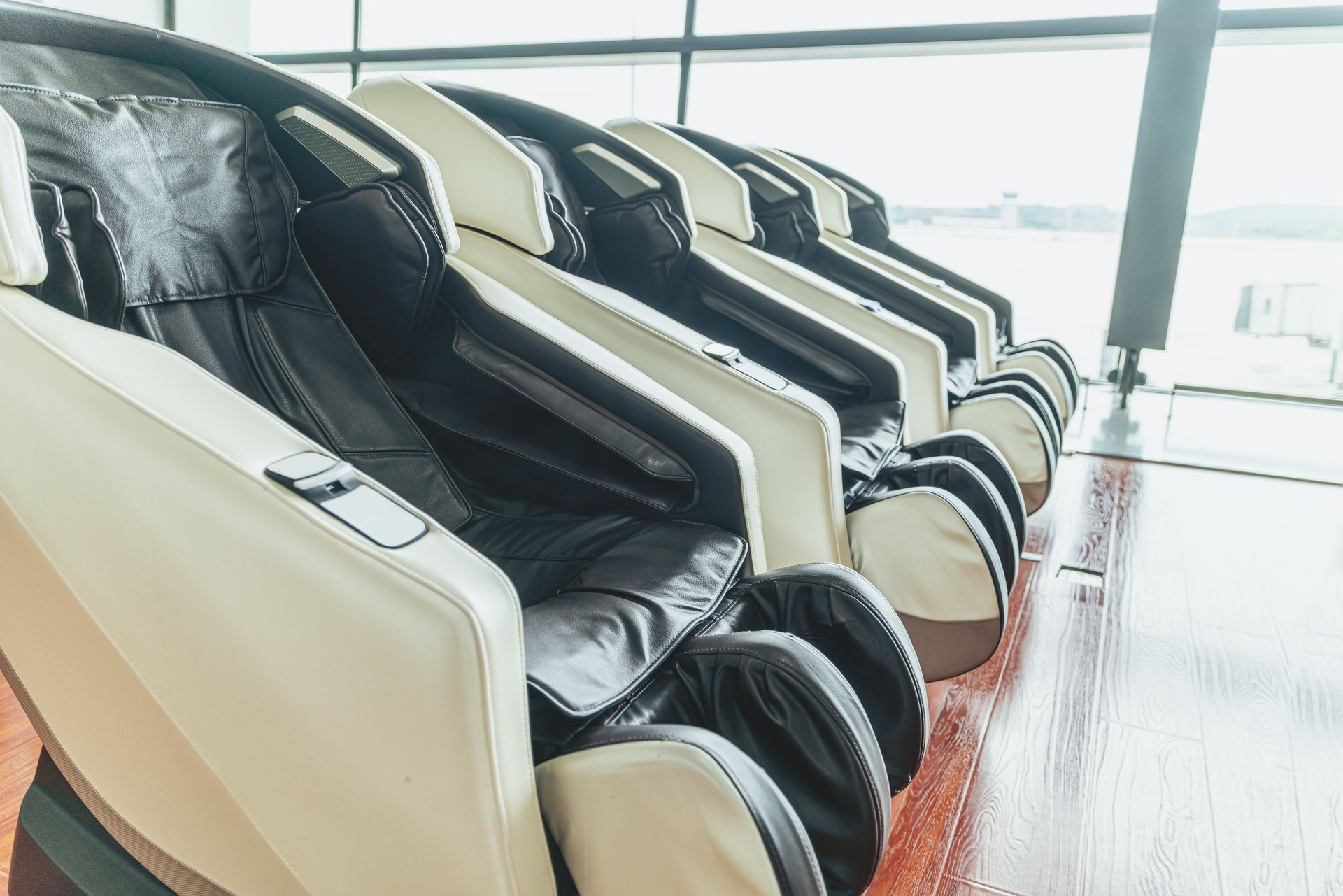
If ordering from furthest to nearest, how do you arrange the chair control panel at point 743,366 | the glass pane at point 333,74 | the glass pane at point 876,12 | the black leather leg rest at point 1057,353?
the glass pane at point 333,74, the glass pane at point 876,12, the black leather leg rest at point 1057,353, the chair control panel at point 743,366

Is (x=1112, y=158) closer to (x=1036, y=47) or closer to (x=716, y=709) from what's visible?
(x=1036, y=47)

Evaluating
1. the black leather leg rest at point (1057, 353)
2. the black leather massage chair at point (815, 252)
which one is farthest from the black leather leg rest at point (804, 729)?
the black leather leg rest at point (1057, 353)

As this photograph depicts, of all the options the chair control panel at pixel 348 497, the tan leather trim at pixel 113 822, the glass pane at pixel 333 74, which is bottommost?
the tan leather trim at pixel 113 822

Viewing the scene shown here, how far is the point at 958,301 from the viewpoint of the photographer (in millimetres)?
3051

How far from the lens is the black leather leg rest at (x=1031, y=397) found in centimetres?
233

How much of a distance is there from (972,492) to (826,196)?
6.34 ft

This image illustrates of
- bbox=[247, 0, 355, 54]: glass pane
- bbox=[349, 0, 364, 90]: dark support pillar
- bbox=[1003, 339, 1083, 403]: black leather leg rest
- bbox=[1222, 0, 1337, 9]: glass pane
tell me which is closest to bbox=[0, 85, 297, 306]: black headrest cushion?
bbox=[1003, 339, 1083, 403]: black leather leg rest

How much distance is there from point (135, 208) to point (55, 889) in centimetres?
73

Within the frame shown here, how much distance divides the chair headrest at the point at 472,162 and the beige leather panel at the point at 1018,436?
1203 millimetres

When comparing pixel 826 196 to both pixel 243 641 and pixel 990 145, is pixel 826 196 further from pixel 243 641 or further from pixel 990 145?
pixel 243 641

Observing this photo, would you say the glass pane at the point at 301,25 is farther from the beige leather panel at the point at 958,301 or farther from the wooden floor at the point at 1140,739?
the wooden floor at the point at 1140,739

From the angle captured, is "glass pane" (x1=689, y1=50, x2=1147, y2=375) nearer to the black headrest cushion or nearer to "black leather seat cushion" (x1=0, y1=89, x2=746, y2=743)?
"black leather seat cushion" (x1=0, y1=89, x2=746, y2=743)

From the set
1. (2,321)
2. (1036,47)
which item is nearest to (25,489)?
(2,321)

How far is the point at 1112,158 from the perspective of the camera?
361 centimetres
